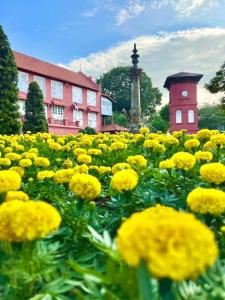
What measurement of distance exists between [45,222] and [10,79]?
25.1 m

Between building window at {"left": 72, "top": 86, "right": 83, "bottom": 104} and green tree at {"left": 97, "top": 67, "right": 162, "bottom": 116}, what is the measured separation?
1953cm

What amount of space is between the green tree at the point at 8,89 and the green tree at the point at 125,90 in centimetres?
3728

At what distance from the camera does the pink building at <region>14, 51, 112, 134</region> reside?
35.7 metres

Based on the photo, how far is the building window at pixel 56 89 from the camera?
38.6 m

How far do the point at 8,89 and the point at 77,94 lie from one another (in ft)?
58.4

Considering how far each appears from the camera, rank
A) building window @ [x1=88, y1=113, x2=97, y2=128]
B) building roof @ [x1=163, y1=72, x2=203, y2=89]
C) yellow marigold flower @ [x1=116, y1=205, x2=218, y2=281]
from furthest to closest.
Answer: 1. building roof @ [x1=163, y1=72, x2=203, y2=89]
2. building window @ [x1=88, y1=113, x2=97, y2=128]
3. yellow marigold flower @ [x1=116, y1=205, x2=218, y2=281]

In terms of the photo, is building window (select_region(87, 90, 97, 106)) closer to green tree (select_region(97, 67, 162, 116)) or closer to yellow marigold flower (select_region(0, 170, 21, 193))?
green tree (select_region(97, 67, 162, 116))

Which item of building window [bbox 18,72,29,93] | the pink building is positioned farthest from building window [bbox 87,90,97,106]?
building window [bbox 18,72,29,93]

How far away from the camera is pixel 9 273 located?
4.31 ft

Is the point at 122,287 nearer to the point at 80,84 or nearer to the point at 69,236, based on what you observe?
the point at 69,236

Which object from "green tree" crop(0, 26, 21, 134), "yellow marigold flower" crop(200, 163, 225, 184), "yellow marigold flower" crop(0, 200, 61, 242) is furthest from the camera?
"green tree" crop(0, 26, 21, 134)

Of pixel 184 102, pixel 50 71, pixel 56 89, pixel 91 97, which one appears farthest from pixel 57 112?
pixel 184 102

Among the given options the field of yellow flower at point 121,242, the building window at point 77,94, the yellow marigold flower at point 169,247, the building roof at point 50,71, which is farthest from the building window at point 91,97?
the yellow marigold flower at point 169,247

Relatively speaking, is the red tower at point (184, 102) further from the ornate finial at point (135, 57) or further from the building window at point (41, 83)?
the ornate finial at point (135, 57)
